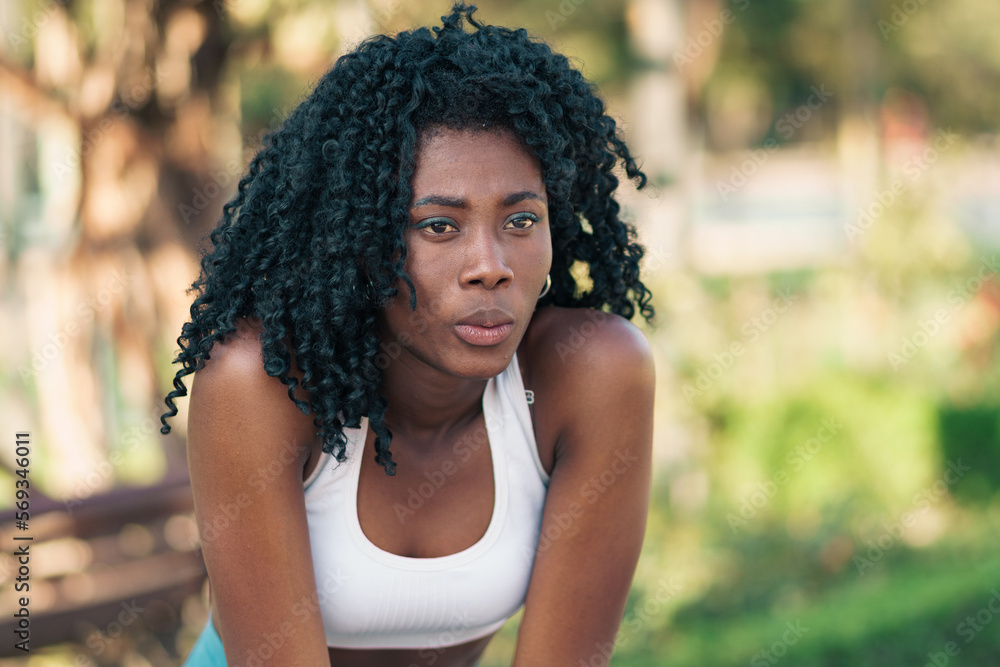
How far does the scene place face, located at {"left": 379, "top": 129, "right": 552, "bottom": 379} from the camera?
175 cm

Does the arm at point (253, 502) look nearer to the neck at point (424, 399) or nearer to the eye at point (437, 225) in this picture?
the neck at point (424, 399)

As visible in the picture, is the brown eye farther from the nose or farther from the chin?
the chin

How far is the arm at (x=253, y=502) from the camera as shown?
1.82m

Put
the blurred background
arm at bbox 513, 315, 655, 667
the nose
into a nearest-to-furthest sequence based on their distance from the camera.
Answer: the nose, arm at bbox 513, 315, 655, 667, the blurred background

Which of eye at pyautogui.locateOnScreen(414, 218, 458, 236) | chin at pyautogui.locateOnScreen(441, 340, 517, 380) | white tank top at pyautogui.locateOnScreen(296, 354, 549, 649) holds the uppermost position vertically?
eye at pyautogui.locateOnScreen(414, 218, 458, 236)

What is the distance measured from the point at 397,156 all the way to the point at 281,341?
42 centimetres

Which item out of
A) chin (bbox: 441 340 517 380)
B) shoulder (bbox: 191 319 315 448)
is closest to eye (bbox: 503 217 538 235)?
chin (bbox: 441 340 517 380)

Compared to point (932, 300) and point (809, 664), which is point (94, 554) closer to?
point (809, 664)

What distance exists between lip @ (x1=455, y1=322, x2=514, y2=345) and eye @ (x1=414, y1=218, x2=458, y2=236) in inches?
7.0

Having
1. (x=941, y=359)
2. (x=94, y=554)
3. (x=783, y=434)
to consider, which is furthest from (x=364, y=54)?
(x=941, y=359)

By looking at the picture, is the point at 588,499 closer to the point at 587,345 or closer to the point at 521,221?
the point at 587,345

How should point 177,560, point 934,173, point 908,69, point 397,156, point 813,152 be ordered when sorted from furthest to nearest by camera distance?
point 813,152
point 908,69
point 934,173
point 177,560
point 397,156

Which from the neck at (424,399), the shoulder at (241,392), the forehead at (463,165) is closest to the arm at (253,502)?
the shoulder at (241,392)

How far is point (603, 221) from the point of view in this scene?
2.19 meters
